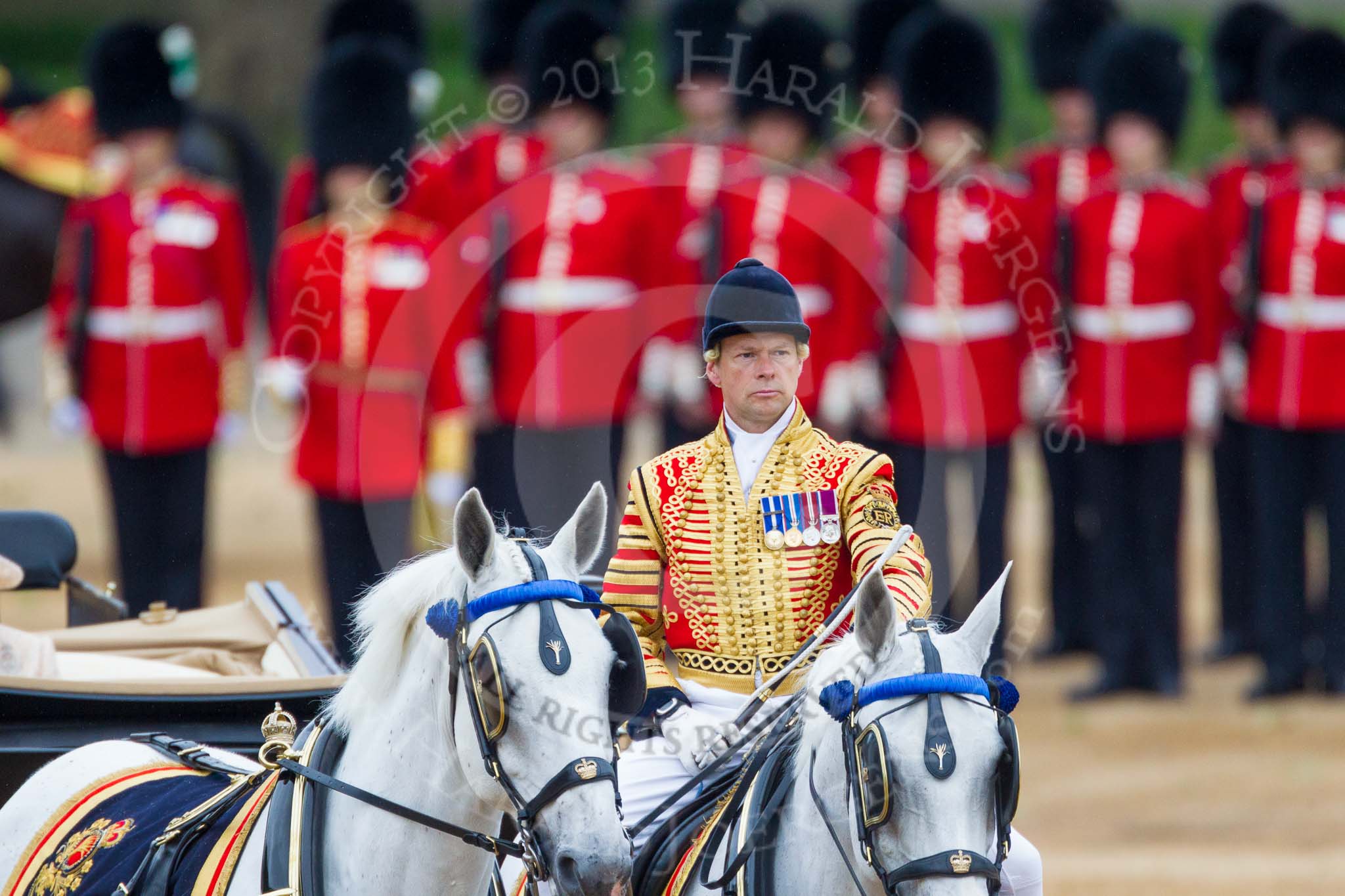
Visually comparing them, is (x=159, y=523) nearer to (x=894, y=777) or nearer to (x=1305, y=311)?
(x=1305, y=311)

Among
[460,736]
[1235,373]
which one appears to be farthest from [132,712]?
[1235,373]

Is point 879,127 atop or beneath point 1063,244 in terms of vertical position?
atop

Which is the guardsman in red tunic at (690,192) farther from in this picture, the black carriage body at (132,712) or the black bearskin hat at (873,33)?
the black carriage body at (132,712)

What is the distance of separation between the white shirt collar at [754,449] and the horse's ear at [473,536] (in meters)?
0.46

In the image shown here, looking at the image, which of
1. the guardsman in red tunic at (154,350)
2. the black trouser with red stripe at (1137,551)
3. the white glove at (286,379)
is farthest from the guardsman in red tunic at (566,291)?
the black trouser with red stripe at (1137,551)

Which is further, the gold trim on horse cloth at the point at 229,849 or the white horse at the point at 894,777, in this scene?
the gold trim on horse cloth at the point at 229,849

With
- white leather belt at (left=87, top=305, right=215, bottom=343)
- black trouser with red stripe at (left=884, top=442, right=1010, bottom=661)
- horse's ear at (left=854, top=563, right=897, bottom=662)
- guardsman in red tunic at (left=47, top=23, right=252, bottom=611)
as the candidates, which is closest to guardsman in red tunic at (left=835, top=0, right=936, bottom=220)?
black trouser with red stripe at (left=884, top=442, right=1010, bottom=661)

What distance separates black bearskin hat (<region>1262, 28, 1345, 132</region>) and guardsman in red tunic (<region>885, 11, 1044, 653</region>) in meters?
0.96

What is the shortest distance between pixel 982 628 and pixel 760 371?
538mm

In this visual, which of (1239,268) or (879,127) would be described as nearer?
(1239,268)

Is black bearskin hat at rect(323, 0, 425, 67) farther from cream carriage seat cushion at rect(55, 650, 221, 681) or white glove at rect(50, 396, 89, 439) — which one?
cream carriage seat cushion at rect(55, 650, 221, 681)

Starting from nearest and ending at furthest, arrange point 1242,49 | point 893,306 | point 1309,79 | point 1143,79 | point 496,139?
point 893,306, point 1309,79, point 1143,79, point 496,139, point 1242,49

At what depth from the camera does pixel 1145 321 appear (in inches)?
276

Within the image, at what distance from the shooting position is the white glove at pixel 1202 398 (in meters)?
6.89
